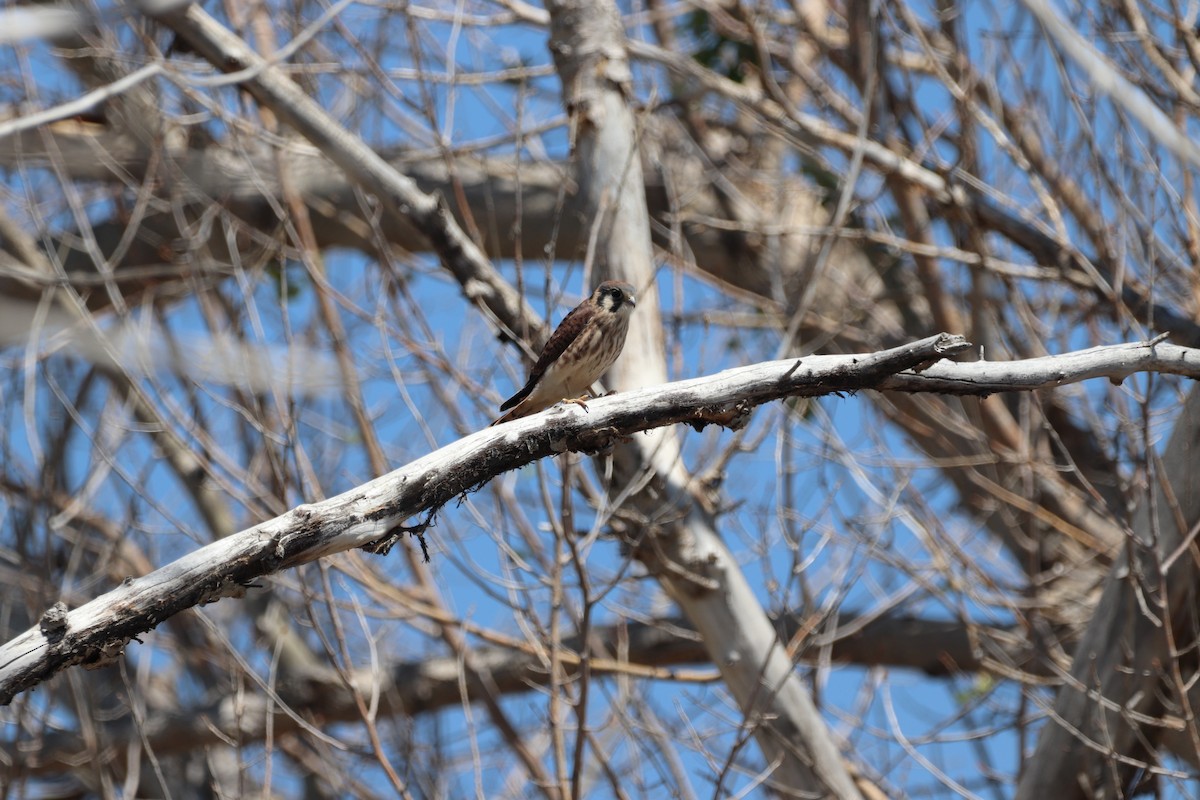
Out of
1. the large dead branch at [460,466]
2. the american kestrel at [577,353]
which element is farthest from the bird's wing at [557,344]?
the large dead branch at [460,466]

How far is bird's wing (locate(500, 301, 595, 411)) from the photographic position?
442cm

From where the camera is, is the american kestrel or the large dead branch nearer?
the large dead branch

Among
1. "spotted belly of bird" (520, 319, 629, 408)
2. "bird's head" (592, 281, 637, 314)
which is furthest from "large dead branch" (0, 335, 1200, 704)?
"bird's head" (592, 281, 637, 314)

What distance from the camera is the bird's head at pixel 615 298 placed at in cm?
455

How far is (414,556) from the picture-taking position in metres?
6.11

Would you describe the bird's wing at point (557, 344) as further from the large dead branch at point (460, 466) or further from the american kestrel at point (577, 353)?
the large dead branch at point (460, 466)

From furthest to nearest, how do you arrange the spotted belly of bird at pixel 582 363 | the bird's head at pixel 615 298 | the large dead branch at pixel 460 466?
1. the bird's head at pixel 615 298
2. the spotted belly of bird at pixel 582 363
3. the large dead branch at pixel 460 466

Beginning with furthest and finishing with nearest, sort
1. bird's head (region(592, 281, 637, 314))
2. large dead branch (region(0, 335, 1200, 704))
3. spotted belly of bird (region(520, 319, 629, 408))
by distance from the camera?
bird's head (region(592, 281, 637, 314))
spotted belly of bird (region(520, 319, 629, 408))
large dead branch (region(0, 335, 1200, 704))

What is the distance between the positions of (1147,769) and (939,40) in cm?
423

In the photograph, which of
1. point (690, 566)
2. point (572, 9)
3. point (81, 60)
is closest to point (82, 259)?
point (81, 60)

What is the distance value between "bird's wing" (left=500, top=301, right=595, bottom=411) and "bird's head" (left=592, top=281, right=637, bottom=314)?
0.07 metres

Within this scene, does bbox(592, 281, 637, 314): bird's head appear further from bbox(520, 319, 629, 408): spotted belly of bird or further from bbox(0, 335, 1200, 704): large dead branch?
bbox(0, 335, 1200, 704): large dead branch

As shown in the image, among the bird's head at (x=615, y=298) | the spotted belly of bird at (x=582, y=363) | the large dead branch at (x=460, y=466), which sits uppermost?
the bird's head at (x=615, y=298)

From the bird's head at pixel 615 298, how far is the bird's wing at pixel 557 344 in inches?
2.6
